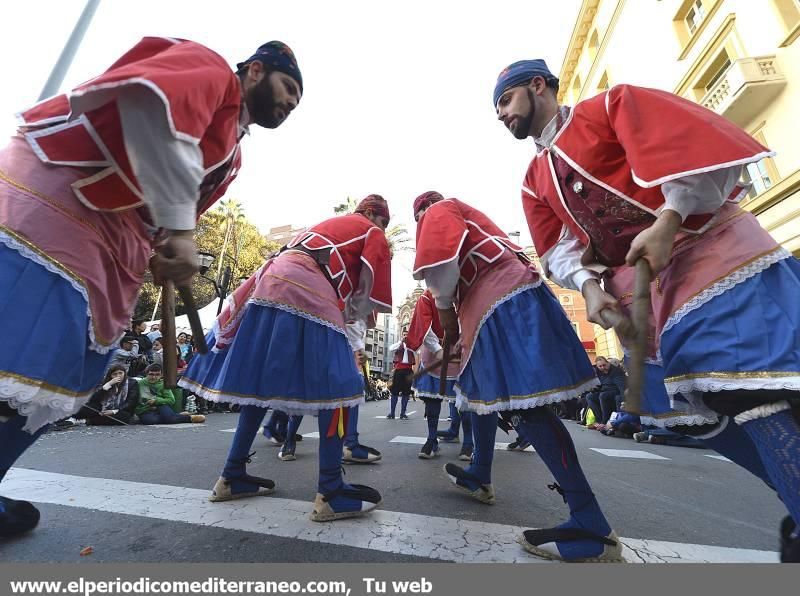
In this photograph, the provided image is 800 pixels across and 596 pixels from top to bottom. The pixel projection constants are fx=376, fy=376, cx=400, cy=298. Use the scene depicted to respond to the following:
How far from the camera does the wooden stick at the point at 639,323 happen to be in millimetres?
1033

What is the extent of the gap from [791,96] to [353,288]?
41.8ft

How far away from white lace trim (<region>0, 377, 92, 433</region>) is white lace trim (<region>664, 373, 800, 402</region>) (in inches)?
70.8

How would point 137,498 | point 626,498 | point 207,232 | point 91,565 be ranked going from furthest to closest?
point 207,232
point 626,498
point 137,498
point 91,565

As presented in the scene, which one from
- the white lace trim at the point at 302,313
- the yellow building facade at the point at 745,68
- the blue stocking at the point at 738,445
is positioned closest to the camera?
the blue stocking at the point at 738,445

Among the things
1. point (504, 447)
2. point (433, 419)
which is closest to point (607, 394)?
point (504, 447)

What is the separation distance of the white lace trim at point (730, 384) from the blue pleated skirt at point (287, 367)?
1.36m

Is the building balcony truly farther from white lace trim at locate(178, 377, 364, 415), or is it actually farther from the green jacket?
the green jacket

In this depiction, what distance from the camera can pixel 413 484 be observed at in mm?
2562

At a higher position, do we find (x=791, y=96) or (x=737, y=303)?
(x=791, y=96)

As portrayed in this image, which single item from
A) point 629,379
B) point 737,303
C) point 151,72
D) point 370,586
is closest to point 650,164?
point 737,303

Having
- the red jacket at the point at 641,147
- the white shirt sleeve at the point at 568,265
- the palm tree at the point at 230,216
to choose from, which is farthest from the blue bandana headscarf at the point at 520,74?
the palm tree at the point at 230,216

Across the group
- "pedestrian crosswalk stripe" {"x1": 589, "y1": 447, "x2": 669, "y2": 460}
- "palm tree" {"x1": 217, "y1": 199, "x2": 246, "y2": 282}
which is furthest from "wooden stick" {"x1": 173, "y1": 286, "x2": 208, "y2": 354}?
"palm tree" {"x1": 217, "y1": 199, "x2": 246, "y2": 282}

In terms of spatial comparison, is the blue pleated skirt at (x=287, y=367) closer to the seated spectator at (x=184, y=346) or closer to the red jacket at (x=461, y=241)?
the red jacket at (x=461, y=241)

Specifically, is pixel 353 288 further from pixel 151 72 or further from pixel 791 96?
pixel 791 96
